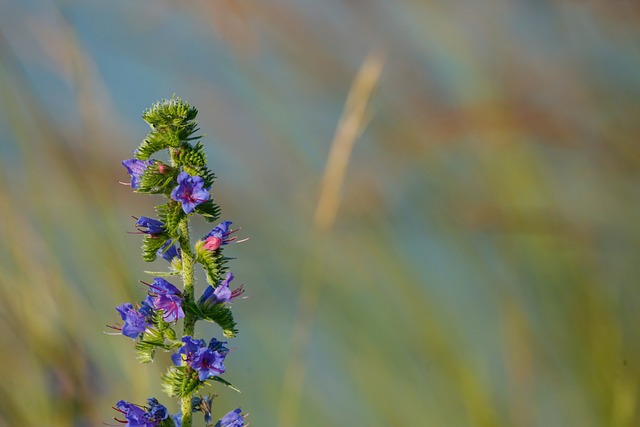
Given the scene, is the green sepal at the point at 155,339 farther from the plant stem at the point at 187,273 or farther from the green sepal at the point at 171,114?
the green sepal at the point at 171,114

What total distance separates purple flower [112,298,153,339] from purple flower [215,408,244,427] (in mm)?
126

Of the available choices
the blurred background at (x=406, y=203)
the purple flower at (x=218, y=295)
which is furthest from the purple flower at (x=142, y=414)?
the blurred background at (x=406, y=203)

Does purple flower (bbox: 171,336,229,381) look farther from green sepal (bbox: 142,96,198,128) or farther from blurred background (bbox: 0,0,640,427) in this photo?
blurred background (bbox: 0,0,640,427)

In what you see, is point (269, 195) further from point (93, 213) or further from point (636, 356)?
point (636, 356)

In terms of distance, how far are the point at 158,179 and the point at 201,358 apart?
20 cm

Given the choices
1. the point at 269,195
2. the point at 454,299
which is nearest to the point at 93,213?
the point at 269,195

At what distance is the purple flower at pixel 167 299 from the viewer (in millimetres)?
955

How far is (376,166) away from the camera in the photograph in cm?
280

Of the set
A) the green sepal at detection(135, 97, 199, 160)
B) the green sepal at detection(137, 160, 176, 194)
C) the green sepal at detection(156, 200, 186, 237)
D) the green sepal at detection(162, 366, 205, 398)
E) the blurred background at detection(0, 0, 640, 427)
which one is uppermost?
the blurred background at detection(0, 0, 640, 427)

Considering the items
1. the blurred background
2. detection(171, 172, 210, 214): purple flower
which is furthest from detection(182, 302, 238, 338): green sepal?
the blurred background

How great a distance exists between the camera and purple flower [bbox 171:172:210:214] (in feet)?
3.14

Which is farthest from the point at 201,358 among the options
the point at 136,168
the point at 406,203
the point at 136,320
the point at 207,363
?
the point at 406,203

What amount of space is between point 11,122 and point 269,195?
0.80 metres

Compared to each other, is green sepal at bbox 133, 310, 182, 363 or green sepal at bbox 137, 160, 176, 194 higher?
green sepal at bbox 137, 160, 176, 194
